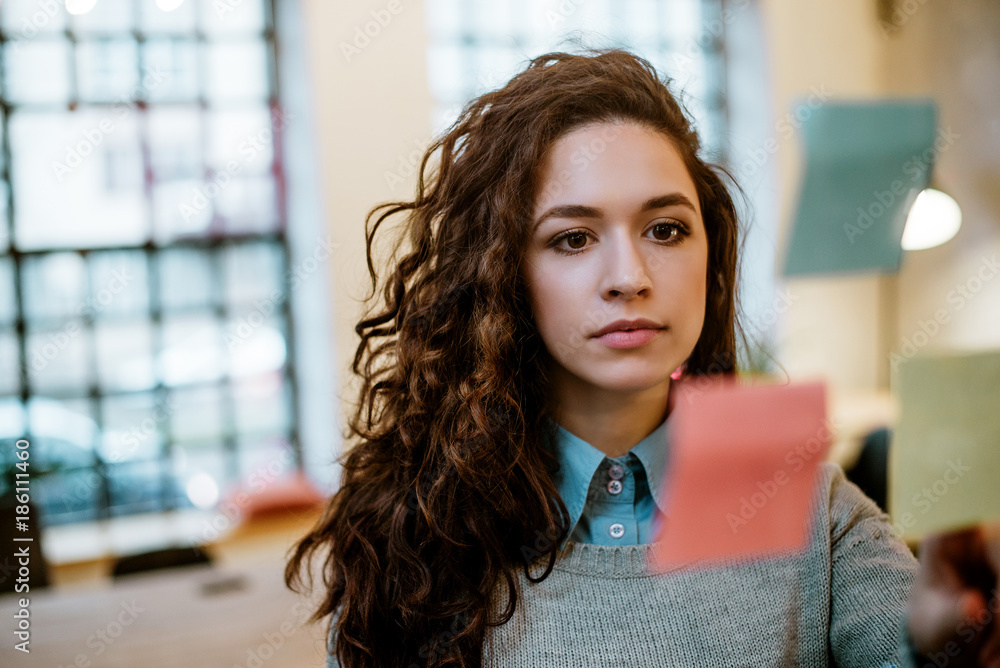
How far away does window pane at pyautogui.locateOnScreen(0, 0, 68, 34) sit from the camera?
111 inches

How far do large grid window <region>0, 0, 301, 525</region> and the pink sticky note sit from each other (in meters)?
3.05

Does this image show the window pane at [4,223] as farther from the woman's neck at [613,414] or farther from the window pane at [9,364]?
the woman's neck at [613,414]

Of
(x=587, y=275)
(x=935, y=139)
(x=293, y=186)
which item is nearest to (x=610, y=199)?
(x=587, y=275)

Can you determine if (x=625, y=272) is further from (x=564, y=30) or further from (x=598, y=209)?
(x=564, y=30)

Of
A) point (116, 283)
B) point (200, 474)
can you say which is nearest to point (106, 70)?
point (116, 283)

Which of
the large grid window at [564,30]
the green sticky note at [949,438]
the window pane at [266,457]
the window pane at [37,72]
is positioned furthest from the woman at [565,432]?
the window pane at [37,72]

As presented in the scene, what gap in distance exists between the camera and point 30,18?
290cm

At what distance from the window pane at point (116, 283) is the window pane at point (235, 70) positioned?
0.77 metres

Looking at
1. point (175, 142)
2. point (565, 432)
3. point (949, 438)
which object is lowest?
point (565, 432)

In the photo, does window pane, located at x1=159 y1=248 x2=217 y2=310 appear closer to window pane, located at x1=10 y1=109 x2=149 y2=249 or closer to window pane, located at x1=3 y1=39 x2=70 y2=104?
window pane, located at x1=10 y1=109 x2=149 y2=249

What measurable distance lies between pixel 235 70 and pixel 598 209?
3.02 meters

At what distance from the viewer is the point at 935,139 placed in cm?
49

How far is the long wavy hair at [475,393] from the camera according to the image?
30.2 inches

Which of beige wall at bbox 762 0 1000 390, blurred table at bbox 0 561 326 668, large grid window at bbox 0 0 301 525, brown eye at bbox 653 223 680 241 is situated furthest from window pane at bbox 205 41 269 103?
brown eye at bbox 653 223 680 241
